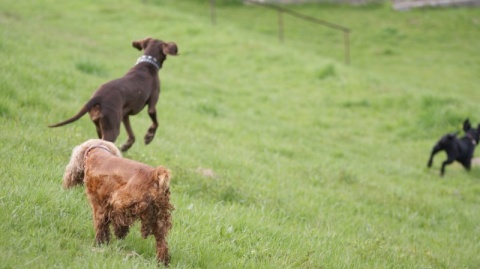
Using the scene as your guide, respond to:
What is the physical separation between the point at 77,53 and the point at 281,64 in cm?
717

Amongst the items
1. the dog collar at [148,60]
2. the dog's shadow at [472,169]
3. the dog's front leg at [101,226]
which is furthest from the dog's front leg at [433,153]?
the dog's front leg at [101,226]

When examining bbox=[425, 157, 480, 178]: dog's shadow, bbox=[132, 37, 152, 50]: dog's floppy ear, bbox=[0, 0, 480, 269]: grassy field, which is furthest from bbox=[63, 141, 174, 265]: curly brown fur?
bbox=[425, 157, 480, 178]: dog's shadow

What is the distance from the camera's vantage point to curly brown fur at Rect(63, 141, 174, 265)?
350 centimetres

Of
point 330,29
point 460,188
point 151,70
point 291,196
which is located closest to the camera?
point 151,70

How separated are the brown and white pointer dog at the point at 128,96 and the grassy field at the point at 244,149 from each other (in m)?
0.60

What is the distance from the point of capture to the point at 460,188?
10.1 meters

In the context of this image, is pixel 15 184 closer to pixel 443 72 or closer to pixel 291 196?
pixel 291 196

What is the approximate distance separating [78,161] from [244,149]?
5.16m

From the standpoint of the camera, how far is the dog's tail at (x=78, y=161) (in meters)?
4.32

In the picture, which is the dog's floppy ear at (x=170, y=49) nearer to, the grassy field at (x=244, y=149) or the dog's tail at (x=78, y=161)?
the grassy field at (x=244, y=149)

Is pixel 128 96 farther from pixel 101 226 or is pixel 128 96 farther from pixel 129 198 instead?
pixel 129 198

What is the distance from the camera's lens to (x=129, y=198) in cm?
350

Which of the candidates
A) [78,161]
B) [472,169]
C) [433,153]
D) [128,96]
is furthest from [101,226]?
[472,169]

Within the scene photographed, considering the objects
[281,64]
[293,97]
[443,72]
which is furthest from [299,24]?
[293,97]
